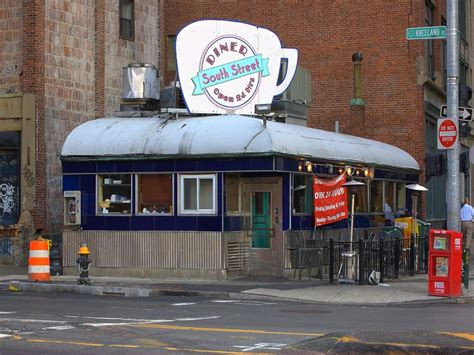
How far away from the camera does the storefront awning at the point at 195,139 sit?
22719mm

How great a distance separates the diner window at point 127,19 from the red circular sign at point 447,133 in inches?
614

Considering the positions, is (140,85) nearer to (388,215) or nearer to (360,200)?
(360,200)

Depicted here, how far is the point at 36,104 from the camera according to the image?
92.3ft

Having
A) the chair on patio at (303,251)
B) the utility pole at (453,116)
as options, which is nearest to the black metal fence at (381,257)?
the chair on patio at (303,251)

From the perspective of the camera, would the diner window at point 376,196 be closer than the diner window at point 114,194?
No

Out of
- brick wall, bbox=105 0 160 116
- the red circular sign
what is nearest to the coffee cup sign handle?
the red circular sign

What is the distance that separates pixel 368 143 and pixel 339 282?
8019 mm

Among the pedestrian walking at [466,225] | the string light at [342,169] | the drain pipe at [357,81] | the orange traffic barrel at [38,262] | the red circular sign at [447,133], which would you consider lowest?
the orange traffic barrel at [38,262]

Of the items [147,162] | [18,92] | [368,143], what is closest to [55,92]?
[18,92]

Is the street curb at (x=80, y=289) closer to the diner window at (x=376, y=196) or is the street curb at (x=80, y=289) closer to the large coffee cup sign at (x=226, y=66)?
the large coffee cup sign at (x=226, y=66)

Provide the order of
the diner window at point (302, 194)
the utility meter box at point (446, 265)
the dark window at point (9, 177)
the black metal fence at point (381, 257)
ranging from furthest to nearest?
1. the dark window at point (9, 177)
2. the diner window at point (302, 194)
3. the black metal fence at point (381, 257)
4. the utility meter box at point (446, 265)

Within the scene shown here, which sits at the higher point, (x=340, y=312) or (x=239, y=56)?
(x=239, y=56)

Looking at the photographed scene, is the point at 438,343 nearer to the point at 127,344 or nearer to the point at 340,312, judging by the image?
the point at 127,344

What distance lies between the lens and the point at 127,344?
11742 millimetres
